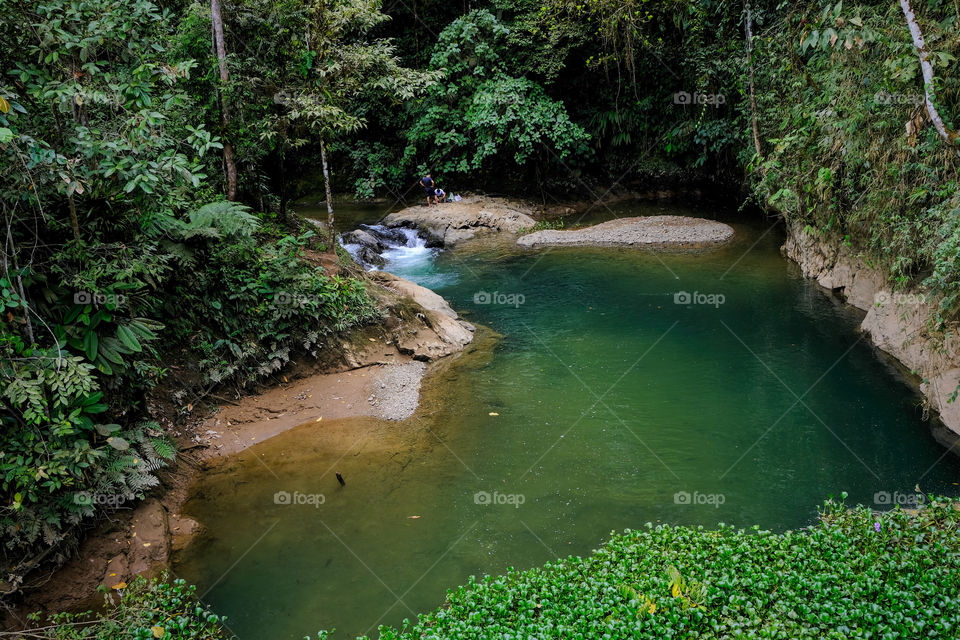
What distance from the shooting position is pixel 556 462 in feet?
24.9

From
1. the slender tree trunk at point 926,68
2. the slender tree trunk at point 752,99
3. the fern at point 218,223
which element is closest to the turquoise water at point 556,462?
the fern at point 218,223

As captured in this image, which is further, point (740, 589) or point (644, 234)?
point (644, 234)

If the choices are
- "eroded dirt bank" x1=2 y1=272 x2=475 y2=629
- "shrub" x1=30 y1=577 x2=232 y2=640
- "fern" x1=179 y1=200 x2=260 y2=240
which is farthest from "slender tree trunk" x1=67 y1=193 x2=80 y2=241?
"shrub" x1=30 y1=577 x2=232 y2=640

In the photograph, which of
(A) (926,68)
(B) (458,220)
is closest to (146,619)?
(A) (926,68)

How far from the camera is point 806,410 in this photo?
870 centimetres

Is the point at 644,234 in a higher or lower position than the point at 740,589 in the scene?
higher

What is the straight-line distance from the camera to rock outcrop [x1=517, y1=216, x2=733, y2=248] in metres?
18.2

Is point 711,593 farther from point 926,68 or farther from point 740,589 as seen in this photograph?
point 926,68

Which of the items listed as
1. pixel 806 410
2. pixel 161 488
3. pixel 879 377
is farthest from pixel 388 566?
pixel 879 377

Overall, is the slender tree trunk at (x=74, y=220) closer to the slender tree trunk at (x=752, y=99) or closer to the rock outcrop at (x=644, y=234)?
the rock outcrop at (x=644, y=234)

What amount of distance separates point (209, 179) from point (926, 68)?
11.2 meters

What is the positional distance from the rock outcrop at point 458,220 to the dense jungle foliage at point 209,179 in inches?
266

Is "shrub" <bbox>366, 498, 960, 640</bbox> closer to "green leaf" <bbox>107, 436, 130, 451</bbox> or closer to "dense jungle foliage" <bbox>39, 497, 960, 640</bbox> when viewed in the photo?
"dense jungle foliage" <bbox>39, 497, 960, 640</bbox>

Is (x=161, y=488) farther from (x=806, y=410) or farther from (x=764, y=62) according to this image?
(x=764, y=62)
